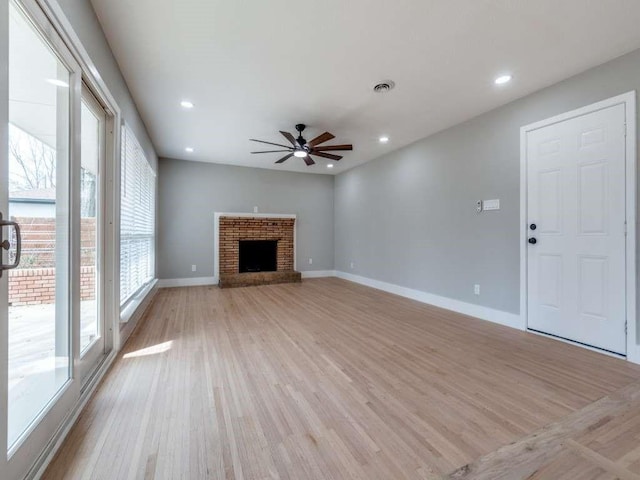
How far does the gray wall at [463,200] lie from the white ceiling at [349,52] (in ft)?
0.74

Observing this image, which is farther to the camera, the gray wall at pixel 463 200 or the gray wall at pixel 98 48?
the gray wall at pixel 463 200

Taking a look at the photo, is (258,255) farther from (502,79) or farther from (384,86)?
(502,79)

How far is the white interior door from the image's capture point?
2.50m

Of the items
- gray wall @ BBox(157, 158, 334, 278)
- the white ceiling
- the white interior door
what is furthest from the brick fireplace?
the white interior door

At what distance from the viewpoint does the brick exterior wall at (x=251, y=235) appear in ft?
20.2

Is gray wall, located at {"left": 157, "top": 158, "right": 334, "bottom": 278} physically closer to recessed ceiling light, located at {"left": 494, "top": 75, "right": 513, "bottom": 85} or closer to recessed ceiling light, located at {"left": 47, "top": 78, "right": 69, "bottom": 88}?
recessed ceiling light, located at {"left": 47, "top": 78, "right": 69, "bottom": 88}

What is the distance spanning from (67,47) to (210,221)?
4622 millimetres

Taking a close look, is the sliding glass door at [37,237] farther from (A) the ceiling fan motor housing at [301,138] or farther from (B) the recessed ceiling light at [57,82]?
(A) the ceiling fan motor housing at [301,138]

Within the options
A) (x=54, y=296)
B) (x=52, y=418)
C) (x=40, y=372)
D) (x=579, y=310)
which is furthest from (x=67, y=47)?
(x=579, y=310)

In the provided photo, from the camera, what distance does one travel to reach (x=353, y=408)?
1.74 m

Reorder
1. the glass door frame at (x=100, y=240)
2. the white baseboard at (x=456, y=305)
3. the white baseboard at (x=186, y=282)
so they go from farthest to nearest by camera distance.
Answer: the white baseboard at (x=186, y=282)
the white baseboard at (x=456, y=305)
the glass door frame at (x=100, y=240)

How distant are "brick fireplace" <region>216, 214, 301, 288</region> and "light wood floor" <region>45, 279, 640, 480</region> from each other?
2774 mm

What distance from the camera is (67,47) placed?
158 centimetres

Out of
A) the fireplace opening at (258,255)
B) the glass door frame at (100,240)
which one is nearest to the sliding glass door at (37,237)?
the glass door frame at (100,240)
